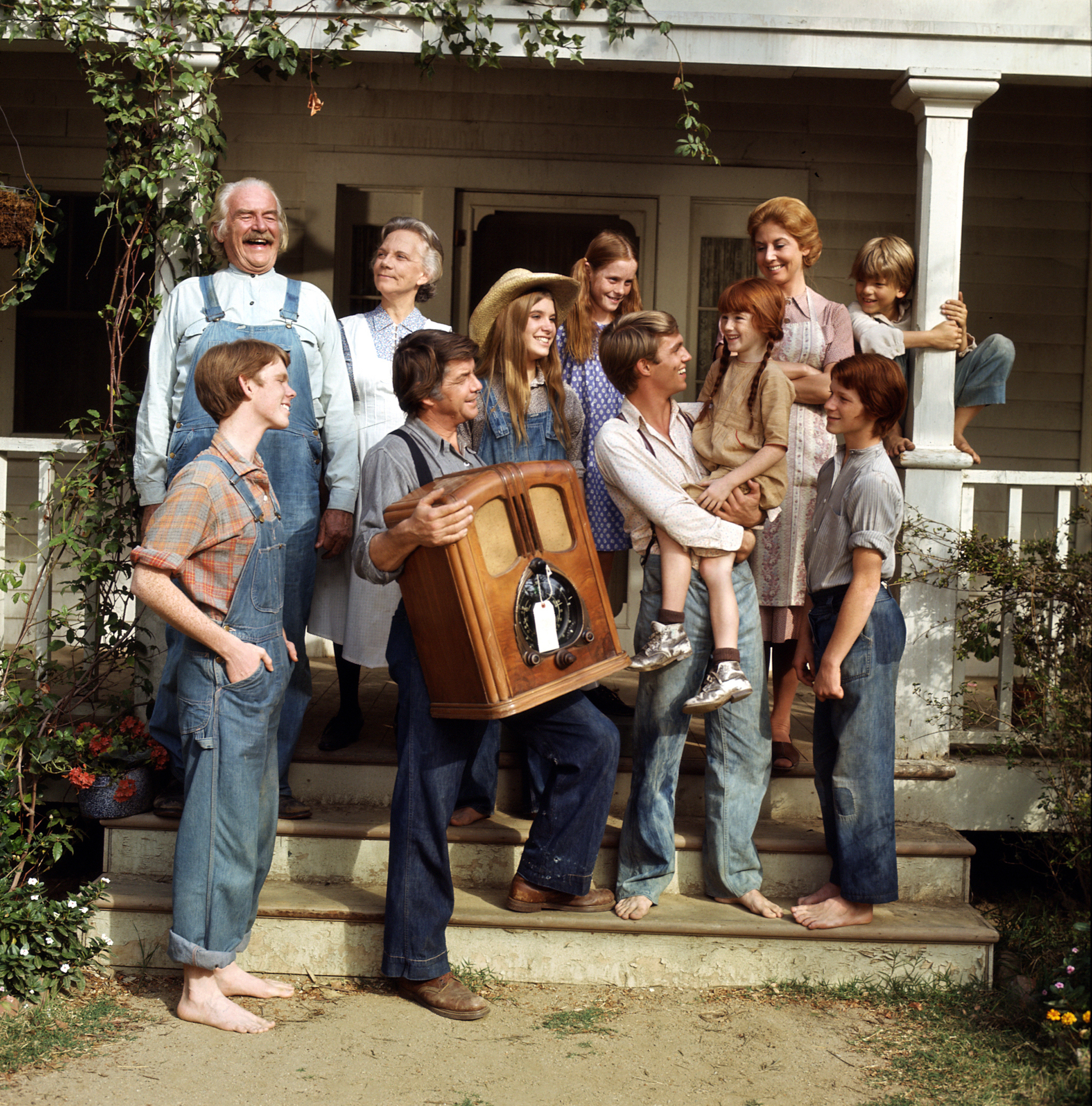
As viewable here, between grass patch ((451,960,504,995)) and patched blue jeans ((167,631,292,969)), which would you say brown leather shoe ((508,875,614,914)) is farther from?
patched blue jeans ((167,631,292,969))

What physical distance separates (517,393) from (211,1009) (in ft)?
6.58

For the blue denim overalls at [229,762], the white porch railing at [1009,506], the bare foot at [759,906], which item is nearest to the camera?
the blue denim overalls at [229,762]

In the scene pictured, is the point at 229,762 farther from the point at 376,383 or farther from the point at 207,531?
the point at 376,383

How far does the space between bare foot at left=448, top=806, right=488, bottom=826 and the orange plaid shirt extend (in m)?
1.15

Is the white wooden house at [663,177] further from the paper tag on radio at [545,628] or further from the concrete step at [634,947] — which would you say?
the paper tag on radio at [545,628]

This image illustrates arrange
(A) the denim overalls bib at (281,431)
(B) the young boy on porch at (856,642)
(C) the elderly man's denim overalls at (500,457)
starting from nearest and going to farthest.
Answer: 1. (B) the young boy on porch at (856,642)
2. (A) the denim overalls bib at (281,431)
3. (C) the elderly man's denim overalls at (500,457)

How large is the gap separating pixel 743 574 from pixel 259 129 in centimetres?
380

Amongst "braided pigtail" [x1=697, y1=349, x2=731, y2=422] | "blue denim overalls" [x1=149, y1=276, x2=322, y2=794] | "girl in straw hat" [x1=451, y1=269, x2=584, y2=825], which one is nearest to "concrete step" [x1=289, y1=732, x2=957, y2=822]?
"girl in straw hat" [x1=451, y1=269, x2=584, y2=825]

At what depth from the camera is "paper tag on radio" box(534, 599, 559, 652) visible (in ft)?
10.4

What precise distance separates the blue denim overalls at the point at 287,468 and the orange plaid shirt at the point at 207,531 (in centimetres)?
60

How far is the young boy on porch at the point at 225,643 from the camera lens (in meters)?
3.03

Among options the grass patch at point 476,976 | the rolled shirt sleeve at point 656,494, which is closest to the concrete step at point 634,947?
the grass patch at point 476,976

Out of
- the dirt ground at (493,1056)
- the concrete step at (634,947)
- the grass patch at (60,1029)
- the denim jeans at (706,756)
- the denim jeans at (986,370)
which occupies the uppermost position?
the denim jeans at (986,370)

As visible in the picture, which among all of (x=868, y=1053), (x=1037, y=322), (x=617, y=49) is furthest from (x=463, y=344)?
(x=1037, y=322)
